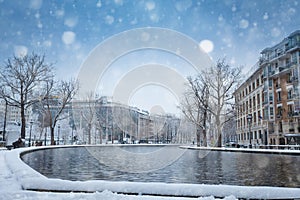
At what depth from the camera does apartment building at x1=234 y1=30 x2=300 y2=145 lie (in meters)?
36.7

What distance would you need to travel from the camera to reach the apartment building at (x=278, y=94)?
36656 millimetres

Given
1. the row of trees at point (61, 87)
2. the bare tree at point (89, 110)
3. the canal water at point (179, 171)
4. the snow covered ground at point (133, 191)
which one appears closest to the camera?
the snow covered ground at point (133, 191)

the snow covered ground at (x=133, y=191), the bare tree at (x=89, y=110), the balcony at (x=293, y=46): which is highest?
the balcony at (x=293, y=46)

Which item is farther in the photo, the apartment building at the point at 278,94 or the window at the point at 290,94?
the window at the point at 290,94

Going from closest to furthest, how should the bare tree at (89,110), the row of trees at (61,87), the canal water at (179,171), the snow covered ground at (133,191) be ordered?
1. the snow covered ground at (133,191)
2. the canal water at (179,171)
3. the row of trees at (61,87)
4. the bare tree at (89,110)

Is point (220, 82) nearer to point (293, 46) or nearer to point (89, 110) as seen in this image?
point (293, 46)

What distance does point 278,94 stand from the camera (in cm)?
4062

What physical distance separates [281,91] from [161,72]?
76.3ft

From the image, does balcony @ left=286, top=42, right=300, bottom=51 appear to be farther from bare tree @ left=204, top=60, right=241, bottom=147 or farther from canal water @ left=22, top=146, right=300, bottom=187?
canal water @ left=22, top=146, right=300, bottom=187

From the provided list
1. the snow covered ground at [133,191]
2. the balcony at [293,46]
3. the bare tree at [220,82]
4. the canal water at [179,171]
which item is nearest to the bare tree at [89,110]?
the bare tree at [220,82]

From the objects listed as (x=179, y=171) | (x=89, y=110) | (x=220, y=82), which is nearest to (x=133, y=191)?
(x=179, y=171)

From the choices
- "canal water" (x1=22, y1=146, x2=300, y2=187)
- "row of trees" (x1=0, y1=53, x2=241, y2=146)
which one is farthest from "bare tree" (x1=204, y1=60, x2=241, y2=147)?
"canal water" (x1=22, y1=146, x2=300, y2=187)

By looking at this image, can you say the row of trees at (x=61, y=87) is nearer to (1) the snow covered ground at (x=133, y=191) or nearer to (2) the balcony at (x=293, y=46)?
(2) the balcony at (x=293, y=46)

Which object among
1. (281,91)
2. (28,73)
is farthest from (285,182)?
(281,91)
